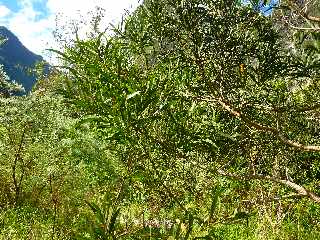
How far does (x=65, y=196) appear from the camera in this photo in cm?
1085

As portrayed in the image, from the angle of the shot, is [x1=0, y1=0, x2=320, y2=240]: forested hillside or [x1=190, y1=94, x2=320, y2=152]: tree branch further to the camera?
[x1=190, y1=94, x2=320, y2=152]: tree branch

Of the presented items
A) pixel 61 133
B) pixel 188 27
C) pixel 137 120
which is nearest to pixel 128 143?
pixel 137 120

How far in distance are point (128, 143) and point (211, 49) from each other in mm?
2049

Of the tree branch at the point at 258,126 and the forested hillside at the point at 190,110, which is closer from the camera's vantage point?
the forested hillside at the point at 190,110

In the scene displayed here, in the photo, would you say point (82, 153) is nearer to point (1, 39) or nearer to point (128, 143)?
point (1, 39)

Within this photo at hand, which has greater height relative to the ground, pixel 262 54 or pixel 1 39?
pixel 1 39

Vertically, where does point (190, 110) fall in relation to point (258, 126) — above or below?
above

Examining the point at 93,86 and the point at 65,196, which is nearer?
the point at 93,86

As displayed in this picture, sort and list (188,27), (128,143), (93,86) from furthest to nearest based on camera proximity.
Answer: (188,27), (93,86), (128,143)

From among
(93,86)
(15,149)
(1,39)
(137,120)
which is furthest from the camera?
(1,39)

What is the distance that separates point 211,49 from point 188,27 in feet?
1.87

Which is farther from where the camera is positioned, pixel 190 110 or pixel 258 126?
pixel 190 110

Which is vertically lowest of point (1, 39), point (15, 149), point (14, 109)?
point (15, 149)

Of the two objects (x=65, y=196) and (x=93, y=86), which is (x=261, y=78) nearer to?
(x=93, y=86)
